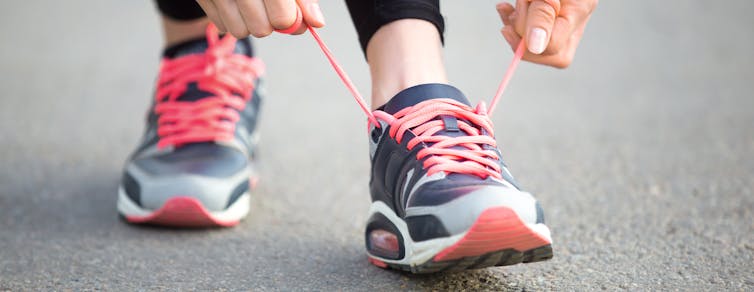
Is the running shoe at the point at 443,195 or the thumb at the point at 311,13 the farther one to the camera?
the thumb at the point at 311,13

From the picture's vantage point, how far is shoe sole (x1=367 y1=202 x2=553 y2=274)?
2.97 ft

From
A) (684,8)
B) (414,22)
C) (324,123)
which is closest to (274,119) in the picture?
(324,123)

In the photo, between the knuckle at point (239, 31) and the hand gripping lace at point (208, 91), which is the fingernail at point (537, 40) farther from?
the hand gripping lace at point (208, 91)

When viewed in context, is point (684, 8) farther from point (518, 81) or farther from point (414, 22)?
point (414, 22)

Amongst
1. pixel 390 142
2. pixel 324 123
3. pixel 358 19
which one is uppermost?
pixel 358 19

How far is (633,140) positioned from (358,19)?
3.55 ft

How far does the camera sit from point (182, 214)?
1.35 metres

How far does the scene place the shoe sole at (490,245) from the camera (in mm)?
906

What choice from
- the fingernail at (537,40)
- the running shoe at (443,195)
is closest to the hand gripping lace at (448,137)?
the running shoe at (443,195)

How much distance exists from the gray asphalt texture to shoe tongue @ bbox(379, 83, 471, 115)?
0.25 metres

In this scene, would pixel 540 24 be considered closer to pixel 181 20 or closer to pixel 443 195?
pixel 443 195

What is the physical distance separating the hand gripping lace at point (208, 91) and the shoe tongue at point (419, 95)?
47 centimetres

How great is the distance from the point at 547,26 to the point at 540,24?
0.04ft

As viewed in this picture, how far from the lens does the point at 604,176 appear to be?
1.75m
